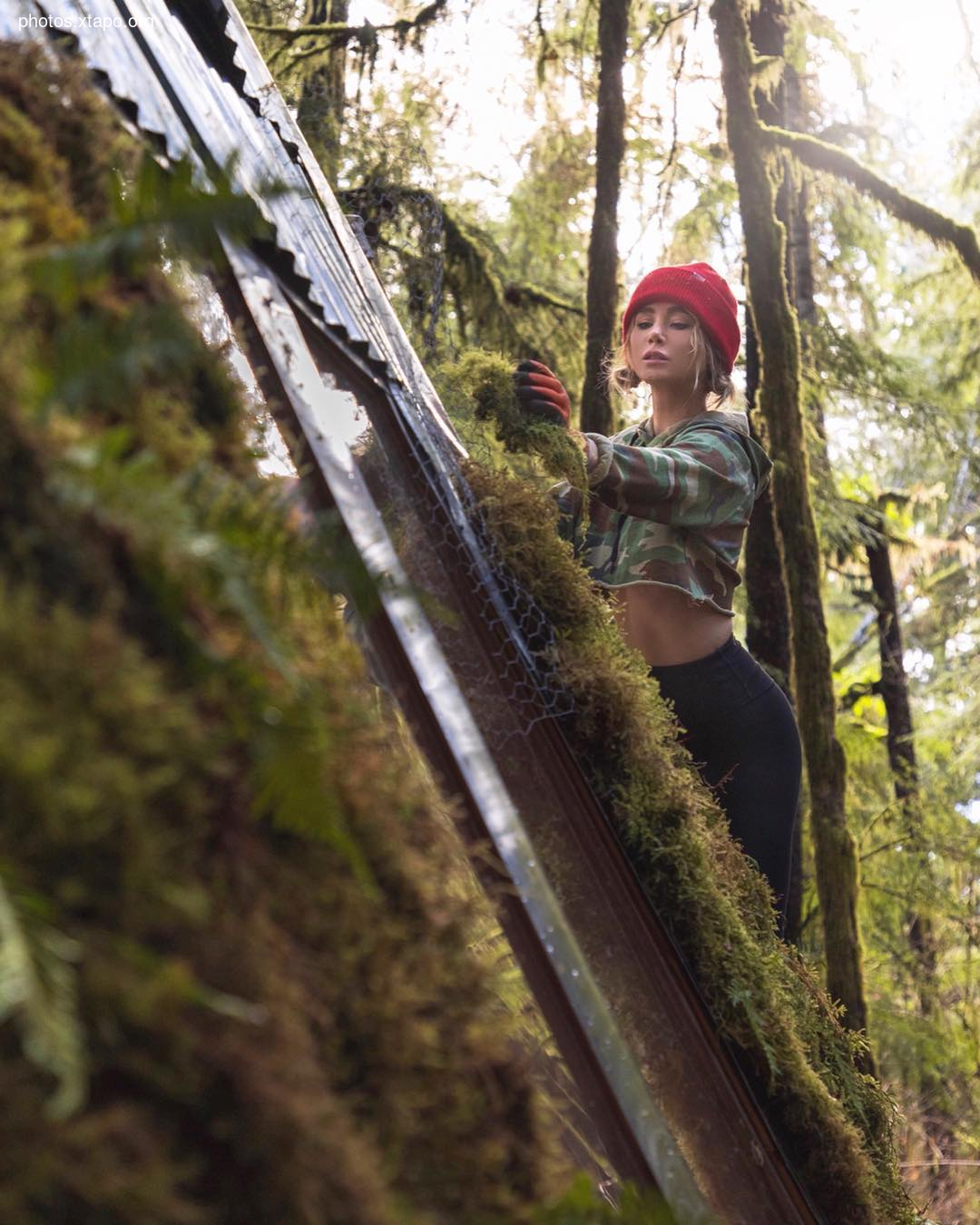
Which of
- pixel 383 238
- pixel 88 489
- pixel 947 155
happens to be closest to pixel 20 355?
pixel 88 489

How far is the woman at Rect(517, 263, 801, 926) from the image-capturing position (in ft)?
11.7

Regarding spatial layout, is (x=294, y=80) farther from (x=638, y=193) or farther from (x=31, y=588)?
(x=31, y=588)

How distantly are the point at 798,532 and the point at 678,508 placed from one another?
3373 mm

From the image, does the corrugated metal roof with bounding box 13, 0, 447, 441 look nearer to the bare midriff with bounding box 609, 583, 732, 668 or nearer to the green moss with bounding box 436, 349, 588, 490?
the green moss with bounding box 436, 349, 588, 490

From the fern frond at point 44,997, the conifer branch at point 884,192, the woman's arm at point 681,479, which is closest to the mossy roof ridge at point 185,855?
the fern frond at point 44,997

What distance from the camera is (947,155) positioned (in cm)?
1269

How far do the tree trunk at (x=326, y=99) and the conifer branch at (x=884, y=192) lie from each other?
2.51 m

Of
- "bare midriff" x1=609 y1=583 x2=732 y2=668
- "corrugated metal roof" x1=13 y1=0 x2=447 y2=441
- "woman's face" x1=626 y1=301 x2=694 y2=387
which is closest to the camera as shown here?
"corrugated metal roof" x1=13 y1=0 x2=447 y2=441

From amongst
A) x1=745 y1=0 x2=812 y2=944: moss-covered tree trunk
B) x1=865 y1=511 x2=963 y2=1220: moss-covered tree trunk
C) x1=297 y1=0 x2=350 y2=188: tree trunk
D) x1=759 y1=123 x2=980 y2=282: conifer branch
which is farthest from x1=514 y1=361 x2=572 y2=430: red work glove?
x1=865 y1=511 x2=963 y2=1220: moss-covered tree trunk

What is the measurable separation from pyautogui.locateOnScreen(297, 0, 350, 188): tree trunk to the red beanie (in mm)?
1952

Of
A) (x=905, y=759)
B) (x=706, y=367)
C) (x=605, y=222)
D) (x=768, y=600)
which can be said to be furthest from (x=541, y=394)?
(x=905, y=759)

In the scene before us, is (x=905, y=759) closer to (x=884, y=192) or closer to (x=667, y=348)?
(x=884, y=192)

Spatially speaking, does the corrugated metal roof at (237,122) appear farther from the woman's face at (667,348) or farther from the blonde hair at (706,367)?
the blonde hair at (706,367)

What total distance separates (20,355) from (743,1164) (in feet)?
6.93
